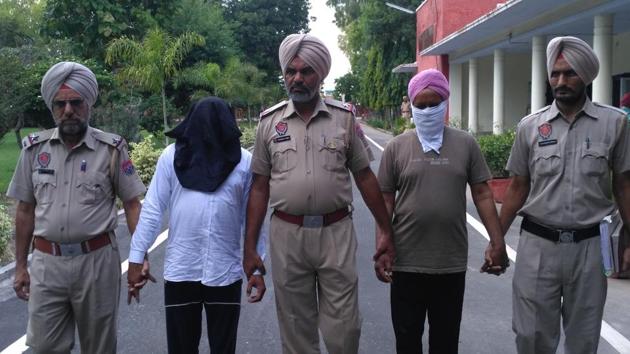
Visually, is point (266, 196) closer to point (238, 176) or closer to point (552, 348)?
point (238, 176)

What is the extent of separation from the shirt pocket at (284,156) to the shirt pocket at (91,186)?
0.95 meters

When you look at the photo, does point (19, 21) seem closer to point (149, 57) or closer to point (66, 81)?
point (149, 57)

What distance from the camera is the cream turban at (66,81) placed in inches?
149

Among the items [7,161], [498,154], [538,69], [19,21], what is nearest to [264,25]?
[19,21]

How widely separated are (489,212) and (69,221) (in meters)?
2.34

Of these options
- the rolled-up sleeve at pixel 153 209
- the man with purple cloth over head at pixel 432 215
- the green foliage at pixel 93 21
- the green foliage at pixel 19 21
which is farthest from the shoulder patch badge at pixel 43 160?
the green foliage at pixel 19 21

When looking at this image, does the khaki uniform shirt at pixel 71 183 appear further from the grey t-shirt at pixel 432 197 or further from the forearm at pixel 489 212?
the forearm at pixel 489 212

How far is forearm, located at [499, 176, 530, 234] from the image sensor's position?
399 cm

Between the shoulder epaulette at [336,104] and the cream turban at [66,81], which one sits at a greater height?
the cream turban at [66,81]

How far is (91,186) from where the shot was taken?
379 cm

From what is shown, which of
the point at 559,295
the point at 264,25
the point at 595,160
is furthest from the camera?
the point at 264,25

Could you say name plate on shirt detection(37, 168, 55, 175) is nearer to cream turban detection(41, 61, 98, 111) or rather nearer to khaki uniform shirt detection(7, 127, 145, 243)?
khaki uniform shirt detection(7, 127, 145, 243)

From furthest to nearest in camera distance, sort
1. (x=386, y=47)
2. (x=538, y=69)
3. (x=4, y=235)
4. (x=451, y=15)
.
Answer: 1. (x=386, y=47)
2. (x=451, y=15)
3. (x=538, y=69)
4. (x=4, y=235)

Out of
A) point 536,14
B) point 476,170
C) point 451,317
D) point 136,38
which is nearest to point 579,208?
point 476,170
